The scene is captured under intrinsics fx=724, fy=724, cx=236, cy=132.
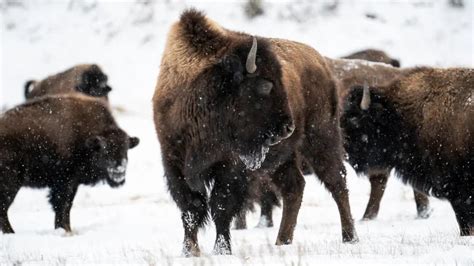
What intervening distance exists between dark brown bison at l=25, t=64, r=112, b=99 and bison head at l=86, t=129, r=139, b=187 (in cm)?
380

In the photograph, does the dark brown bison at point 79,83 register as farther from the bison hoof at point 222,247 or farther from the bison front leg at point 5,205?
the bison hoof at point 222,247

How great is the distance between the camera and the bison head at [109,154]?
10.1 m

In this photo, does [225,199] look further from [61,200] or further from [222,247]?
[61,200]

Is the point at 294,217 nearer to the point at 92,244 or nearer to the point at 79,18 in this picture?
the point at 92,244

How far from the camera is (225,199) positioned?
5750 mm

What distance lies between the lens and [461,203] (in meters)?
7.14

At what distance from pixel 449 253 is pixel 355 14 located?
64.3 ft

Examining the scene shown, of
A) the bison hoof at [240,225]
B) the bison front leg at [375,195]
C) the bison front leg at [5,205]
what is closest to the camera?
the bison hoof at [240,225]

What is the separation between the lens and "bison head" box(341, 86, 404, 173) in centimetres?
829

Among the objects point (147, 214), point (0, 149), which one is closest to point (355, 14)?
point (147, 214)

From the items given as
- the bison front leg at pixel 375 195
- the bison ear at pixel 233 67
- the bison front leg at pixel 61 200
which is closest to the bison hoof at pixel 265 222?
the bison front leg at pixel 375 195

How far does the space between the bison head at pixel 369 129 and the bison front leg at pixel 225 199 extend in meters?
3.00

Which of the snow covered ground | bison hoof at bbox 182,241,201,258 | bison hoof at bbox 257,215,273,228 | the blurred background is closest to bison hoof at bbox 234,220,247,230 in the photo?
bison hoof at bbox 257,215,273,228

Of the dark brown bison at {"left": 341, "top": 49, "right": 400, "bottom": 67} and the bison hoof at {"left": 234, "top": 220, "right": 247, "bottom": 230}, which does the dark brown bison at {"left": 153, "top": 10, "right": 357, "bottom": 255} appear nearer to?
the bison hoof at {"left": 234, "top": 220, "right": 247, "bottom": 230}
